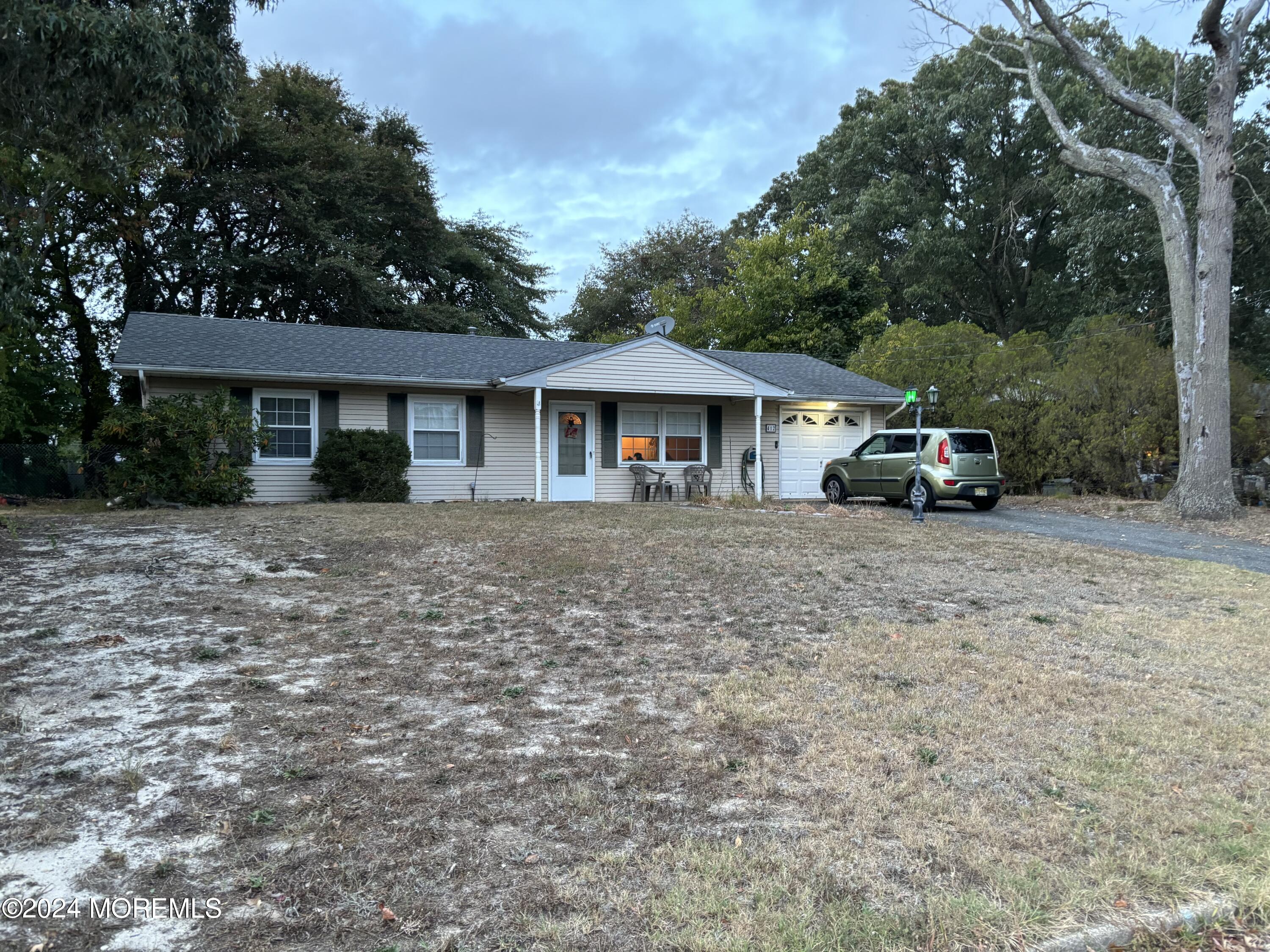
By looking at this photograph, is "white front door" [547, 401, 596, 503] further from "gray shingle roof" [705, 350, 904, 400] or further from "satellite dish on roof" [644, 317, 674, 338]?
"gray shingle roof" [705, 350, 904, 400]

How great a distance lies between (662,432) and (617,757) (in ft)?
44.6

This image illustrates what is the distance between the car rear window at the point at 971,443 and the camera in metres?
13.7

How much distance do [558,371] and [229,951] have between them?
43.1 ft

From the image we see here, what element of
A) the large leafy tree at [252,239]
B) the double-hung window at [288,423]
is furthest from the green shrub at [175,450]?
the large leafy tree at [252,239]

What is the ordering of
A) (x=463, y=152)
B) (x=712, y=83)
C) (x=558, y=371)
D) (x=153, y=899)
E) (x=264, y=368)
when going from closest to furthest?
1. (x=153, y=899)
2. (x=264, y=368)
3. (x=558, y=371)
4. (x=712, y=83)
5. (x=463, y=152)

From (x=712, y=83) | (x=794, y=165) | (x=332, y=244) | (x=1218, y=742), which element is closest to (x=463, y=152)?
(x=332, y=244)

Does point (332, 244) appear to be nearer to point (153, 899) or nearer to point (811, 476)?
point (811, 476)

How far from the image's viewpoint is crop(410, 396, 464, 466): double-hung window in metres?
15.1

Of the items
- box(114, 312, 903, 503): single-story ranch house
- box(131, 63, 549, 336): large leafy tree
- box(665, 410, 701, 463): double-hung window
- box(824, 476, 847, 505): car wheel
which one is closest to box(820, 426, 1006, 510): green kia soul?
box(824, 476, 847, 505): car wheel

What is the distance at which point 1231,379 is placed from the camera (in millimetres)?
15336

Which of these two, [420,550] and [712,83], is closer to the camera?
[420,550]

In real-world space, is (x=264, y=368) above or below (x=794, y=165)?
below

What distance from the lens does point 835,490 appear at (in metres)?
16.4

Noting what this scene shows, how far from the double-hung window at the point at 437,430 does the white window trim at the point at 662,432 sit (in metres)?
3.28
